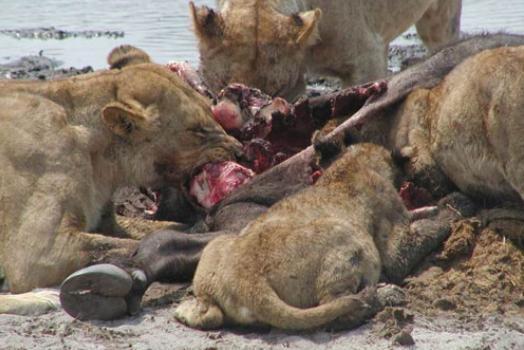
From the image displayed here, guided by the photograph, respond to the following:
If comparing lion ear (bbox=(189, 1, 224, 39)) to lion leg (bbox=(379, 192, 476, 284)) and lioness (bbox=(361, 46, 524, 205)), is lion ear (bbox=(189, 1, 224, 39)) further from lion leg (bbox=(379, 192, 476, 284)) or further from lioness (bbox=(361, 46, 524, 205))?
lion leg (bbox=(379, 192, 476, 284))

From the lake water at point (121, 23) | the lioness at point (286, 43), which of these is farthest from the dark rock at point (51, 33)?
the lioness at point (286, 43)

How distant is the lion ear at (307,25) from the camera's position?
8.08 m

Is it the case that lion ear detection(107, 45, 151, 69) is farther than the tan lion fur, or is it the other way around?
lion ear detection(107, 45, 151, 69)

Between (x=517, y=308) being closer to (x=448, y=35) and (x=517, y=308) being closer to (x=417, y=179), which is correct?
(x=417, y=179)

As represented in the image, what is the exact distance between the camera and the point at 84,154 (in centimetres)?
611

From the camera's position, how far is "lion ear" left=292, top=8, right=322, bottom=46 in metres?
8.08

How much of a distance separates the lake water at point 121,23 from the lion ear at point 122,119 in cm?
628

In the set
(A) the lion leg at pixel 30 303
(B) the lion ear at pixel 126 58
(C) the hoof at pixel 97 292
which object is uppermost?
(B) the lion ear at pixel 126 58

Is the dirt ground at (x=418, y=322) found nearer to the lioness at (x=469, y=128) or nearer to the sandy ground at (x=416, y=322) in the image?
the sandy ground at (x=416, y=322)

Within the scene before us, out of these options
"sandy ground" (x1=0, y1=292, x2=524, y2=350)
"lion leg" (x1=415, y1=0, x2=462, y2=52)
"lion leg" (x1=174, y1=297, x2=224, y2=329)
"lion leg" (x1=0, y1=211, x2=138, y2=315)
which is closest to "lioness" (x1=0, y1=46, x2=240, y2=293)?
"lion leg" (x1=0, y1=211, x2=138, y2=315)

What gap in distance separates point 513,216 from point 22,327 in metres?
2.31

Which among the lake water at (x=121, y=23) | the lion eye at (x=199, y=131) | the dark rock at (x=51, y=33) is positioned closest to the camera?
the lion eye at (x=199, y=131)

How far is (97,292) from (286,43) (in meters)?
3.24

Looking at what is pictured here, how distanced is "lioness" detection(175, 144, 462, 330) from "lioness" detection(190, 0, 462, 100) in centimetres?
236
